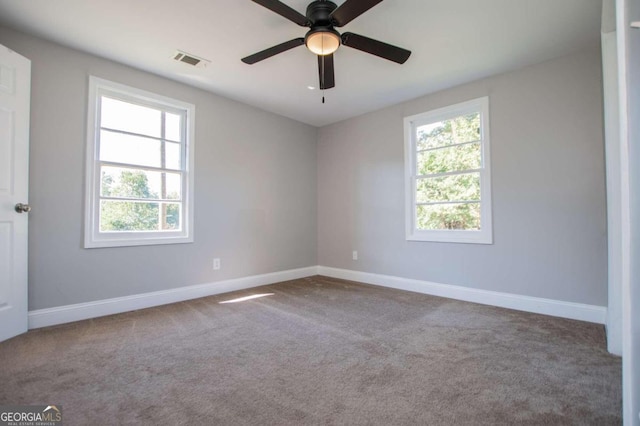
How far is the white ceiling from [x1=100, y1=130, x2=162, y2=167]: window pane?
0.76m

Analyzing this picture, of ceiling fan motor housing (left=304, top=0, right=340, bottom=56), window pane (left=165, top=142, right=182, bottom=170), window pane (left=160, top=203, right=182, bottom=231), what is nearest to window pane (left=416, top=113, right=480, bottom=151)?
ceiling fan motor housing (left=304, top=0, right=340, bottom=56)

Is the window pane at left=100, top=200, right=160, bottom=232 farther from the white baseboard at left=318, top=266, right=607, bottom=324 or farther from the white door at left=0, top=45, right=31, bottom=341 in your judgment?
the white baseboard at left=318, top=266, right=607, bottom=324

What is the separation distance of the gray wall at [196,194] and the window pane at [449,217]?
1.87 metres

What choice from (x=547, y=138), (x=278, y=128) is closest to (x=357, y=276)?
(x=278, y=128)

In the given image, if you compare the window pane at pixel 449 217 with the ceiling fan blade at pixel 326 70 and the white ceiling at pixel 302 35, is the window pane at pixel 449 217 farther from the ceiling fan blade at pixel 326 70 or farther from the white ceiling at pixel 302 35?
the ceiling fan blade at pixel 326 70

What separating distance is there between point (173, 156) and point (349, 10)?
2.59m

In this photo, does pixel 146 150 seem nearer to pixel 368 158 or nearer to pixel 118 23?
pixel 118 23

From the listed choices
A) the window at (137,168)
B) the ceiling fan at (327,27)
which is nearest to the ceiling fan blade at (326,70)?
the ceiling fan at (327,27)

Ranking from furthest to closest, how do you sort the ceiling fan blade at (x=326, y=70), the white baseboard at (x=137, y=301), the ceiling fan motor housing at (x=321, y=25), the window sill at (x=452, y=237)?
the window sill at (x=452, y=237), the white baseboard at (x=137, y=301), the ceiling fan blade at (x=326, y=70), the ceiling fan motor housing at (x=321, y=25)

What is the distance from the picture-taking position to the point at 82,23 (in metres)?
2.37

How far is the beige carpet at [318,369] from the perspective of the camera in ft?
4.70

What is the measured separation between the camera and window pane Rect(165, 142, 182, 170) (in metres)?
3.41

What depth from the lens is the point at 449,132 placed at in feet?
11.9

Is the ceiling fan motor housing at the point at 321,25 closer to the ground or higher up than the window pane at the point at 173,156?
higher up
